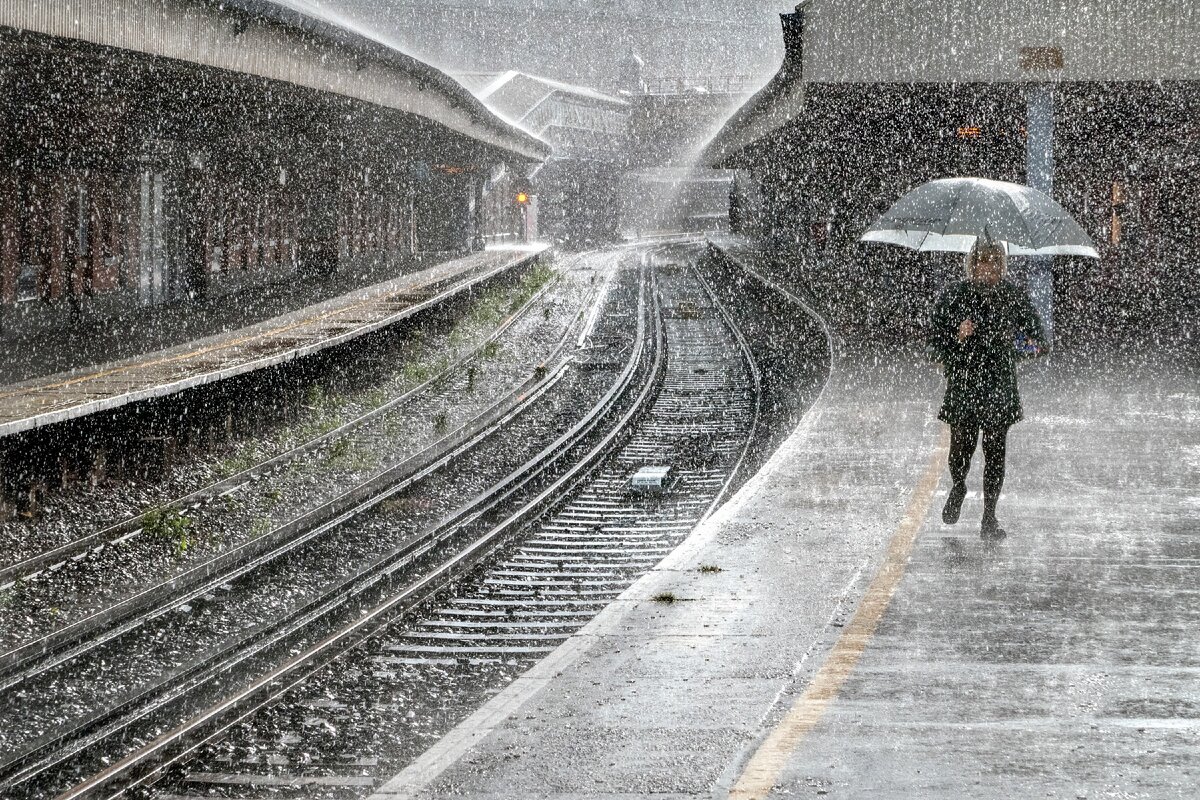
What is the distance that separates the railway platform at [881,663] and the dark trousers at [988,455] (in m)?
0.26

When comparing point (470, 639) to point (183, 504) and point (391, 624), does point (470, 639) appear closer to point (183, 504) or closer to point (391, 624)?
point (391, 624)

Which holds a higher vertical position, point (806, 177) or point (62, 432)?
point (806, 177)

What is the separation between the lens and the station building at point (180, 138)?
18391 millimetres

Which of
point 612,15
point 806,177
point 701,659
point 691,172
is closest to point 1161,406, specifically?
point 701,659

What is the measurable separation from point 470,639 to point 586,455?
7.31 metres

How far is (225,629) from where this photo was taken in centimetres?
879

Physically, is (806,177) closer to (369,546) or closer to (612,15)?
(369,546)

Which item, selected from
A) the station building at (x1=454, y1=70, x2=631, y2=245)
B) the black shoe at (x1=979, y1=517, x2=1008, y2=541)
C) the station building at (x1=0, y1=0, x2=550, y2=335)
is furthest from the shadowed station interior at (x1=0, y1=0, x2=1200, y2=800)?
the station building at (x1=454, y1=70, x2=631, y2=245)

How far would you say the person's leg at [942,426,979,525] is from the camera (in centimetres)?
847

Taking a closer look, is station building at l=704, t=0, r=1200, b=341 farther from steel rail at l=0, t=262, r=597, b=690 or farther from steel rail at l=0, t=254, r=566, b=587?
steel rail at l=0, t=262, r=597, b=690

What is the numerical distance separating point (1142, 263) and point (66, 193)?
1929cm

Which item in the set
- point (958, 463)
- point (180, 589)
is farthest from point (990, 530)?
point (180, 589)

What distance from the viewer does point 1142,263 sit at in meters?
29.2

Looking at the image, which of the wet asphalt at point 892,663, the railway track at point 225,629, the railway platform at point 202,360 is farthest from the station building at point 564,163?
the wet asphalt at point 892,663
